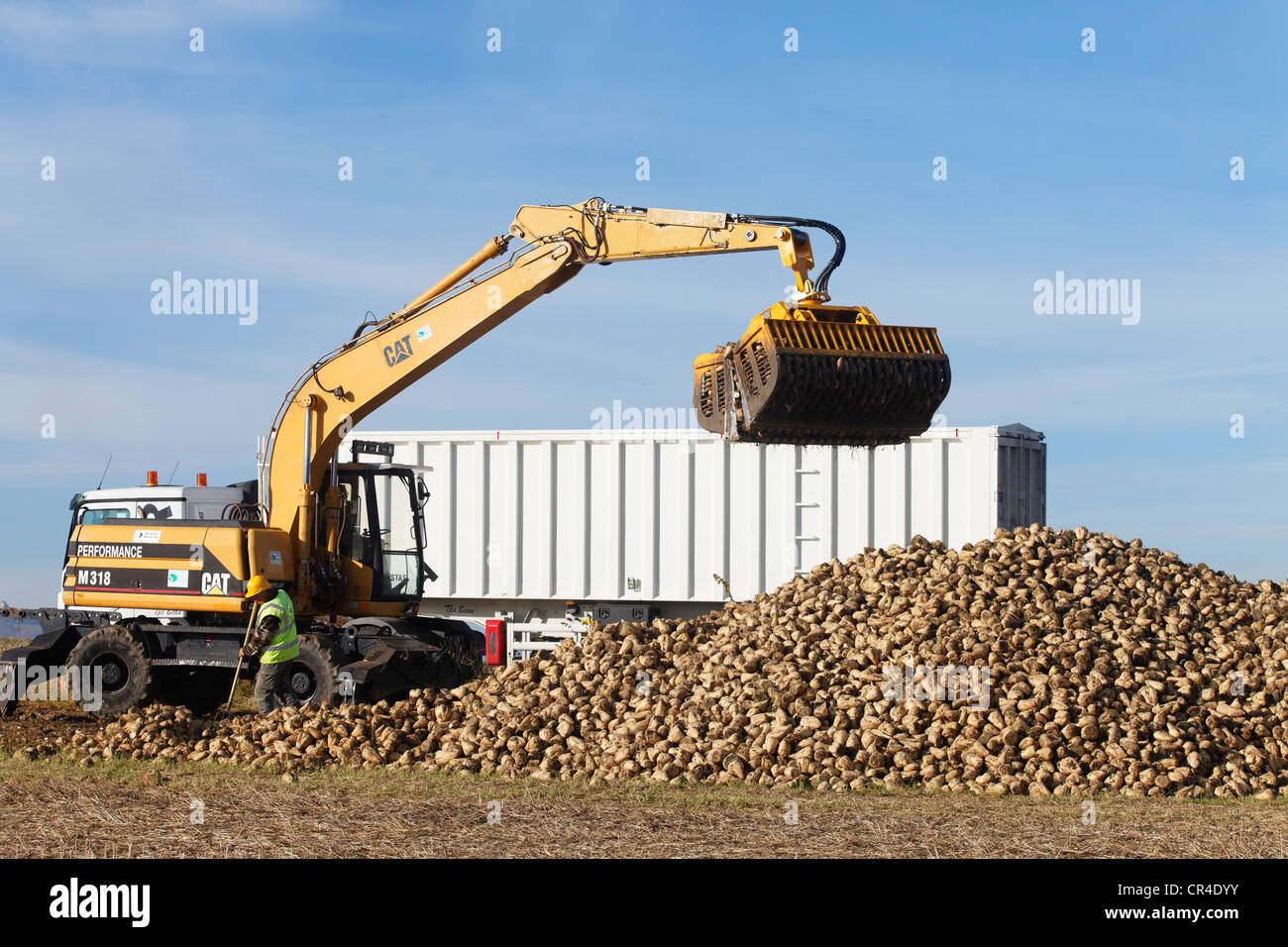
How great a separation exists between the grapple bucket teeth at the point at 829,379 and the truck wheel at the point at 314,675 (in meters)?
4.23

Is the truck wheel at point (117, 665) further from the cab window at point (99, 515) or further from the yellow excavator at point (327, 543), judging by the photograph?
the cab window at point (99, 515)

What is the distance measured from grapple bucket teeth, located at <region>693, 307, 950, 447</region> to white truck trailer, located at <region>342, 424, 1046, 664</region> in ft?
18.8

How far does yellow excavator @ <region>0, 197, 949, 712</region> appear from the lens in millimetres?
11836

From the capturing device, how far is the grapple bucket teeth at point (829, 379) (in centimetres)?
955

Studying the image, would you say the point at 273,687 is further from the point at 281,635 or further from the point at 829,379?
the point at 829,379

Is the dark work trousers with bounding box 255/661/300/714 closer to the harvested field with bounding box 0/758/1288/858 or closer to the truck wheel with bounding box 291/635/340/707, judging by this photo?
the truck wheel with bounding box 291/635/340/707

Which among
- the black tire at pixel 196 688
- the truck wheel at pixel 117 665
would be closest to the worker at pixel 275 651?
the black tire at pixel 196 688

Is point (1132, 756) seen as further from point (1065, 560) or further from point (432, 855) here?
point (432, 855)

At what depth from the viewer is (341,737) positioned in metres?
10.7

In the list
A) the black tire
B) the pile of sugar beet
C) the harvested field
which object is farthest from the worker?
the harvested field

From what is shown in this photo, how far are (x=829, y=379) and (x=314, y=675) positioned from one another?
540 centimetres

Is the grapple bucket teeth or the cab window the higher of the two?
the grapple bucket teeth

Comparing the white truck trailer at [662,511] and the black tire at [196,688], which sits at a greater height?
the white truck trailer at [662,511]

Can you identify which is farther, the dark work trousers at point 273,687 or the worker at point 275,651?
the dark work trousers at point 273,687
